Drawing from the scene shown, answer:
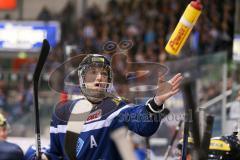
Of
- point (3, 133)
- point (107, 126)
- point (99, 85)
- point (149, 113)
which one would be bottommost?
point (3, 133)

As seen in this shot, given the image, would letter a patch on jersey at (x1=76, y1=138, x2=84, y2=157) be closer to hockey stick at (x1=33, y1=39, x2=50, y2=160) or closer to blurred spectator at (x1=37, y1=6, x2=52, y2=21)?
hockey stick at (x1=33, y1=39, x2=50, y2=160)

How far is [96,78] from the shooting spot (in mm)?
5500

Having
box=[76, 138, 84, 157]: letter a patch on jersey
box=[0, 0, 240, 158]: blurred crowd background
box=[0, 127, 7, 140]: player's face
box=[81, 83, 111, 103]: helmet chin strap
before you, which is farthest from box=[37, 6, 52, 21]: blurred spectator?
box=[76, 138, 84, 157]: letter a patch on jersey

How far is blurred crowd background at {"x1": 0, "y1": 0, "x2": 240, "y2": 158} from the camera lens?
1258 cm

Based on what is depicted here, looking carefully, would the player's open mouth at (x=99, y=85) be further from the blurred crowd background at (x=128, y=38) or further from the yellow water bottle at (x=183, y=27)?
the blurred crowd background at (x=128, y=38)

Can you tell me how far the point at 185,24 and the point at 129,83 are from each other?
2.00 m

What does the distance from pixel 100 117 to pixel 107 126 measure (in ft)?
0.28

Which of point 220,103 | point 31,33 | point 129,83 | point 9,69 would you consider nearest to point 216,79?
point 220,103

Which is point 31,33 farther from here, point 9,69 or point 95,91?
point 95,91

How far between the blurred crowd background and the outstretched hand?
233 inches

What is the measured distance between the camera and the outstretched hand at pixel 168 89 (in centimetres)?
488

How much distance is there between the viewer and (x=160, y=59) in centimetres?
1368

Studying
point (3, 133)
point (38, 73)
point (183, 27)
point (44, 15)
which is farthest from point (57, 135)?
point (44, 15)

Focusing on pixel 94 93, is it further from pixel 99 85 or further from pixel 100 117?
pixel 100 117
